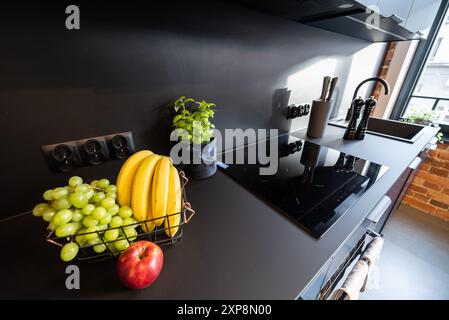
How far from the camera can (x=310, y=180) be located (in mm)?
790

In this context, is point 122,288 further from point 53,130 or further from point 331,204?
point 331,204

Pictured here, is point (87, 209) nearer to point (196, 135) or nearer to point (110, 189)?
point (110, 189)

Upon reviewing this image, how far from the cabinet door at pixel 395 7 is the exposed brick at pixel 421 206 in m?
1.98

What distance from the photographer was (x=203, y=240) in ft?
1.68

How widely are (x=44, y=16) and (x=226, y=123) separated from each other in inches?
26.1

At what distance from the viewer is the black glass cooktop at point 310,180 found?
0.60m

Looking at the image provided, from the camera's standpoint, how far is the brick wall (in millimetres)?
1829

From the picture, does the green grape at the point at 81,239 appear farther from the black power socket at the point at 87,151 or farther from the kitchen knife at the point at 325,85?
the kitchen knife at the point at 325,85

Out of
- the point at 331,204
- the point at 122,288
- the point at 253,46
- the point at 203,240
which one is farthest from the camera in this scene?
the point at 253,46

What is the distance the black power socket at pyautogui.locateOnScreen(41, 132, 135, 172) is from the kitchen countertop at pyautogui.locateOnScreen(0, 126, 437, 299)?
19 cm

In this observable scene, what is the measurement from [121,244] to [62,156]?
1.19 feet

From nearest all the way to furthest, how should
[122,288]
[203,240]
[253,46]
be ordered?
[122,288], [203,240], [253,46]

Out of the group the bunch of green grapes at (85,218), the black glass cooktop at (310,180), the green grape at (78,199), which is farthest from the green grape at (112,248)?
the black glass cooktop at (310,180)

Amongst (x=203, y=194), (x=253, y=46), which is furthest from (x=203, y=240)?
(x=253, y=46)
